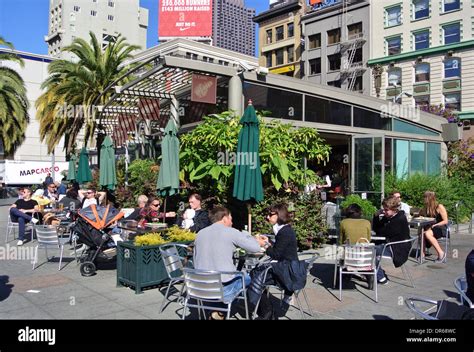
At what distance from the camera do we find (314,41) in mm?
48031

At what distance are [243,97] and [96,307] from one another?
7774 mm

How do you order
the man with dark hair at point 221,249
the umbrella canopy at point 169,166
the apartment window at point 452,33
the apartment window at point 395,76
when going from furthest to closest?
1. the apartment window at point 395,76
2. the apartment window at point 452,33
3. the umbrella canopy at point 169,166
4. the man with dark hair at point 221,249

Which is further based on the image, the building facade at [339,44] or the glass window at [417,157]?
the building facade at [339,44]

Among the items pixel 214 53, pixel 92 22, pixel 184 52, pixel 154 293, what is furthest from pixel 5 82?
pixel 92 22

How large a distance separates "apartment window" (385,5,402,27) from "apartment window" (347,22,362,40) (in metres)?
2.75

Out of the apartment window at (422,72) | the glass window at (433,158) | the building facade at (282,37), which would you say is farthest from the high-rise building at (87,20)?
the glass window at (433,158)

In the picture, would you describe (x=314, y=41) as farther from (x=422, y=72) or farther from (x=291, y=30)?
(x=422, y=72)

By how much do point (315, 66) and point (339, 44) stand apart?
426cm

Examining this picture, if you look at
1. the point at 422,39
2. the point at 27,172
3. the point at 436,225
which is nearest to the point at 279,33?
the point at 422,39

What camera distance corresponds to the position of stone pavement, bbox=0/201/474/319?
5586 mm

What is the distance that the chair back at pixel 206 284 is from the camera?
4.61 metres

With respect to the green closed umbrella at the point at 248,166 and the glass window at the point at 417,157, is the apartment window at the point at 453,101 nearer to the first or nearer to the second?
the glass window at the point at 417,157

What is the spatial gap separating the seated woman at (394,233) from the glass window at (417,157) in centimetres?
1112

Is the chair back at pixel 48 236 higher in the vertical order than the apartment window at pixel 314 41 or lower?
lower
